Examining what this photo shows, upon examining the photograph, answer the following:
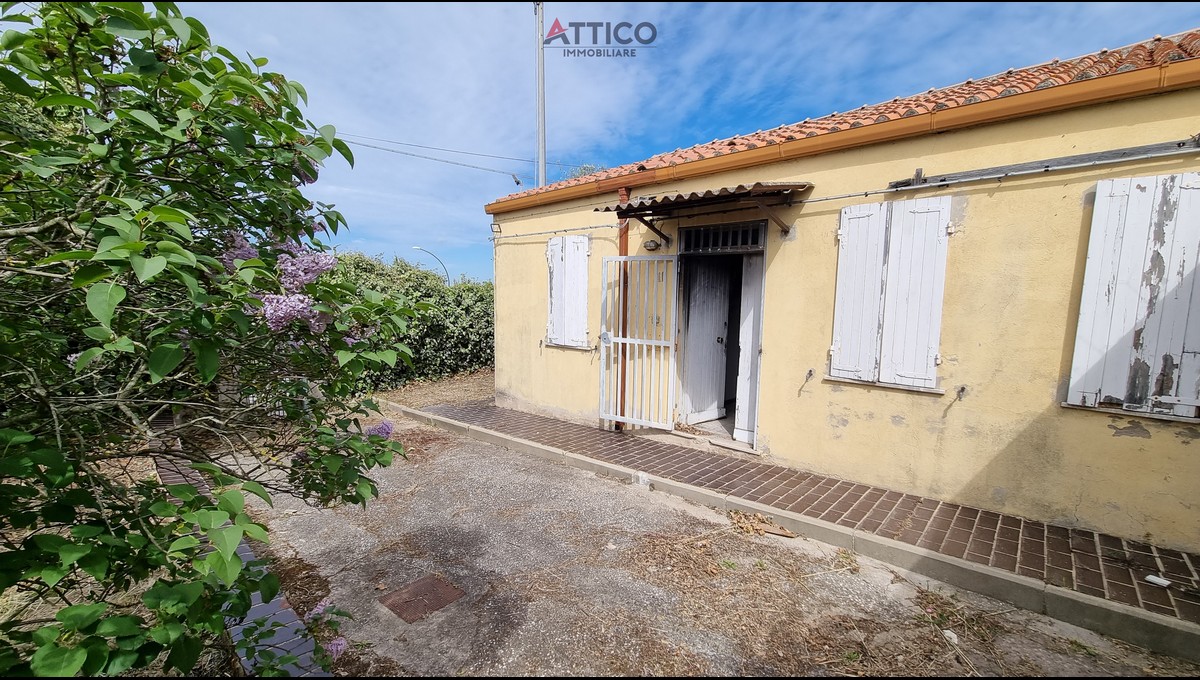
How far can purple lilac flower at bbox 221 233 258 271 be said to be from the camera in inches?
72.7

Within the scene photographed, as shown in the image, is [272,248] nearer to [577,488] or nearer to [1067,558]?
[577,488]

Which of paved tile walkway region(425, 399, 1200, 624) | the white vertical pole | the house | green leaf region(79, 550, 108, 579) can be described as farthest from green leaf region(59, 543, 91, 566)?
the white vertical pole

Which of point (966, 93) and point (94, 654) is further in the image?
point (966, 93)

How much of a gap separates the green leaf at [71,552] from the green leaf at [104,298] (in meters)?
0.75

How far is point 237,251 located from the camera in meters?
1.87

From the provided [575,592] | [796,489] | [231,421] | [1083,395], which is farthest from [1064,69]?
[231,421]

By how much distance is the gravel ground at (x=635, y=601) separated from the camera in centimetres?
247

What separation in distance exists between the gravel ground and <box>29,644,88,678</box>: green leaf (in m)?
1.40

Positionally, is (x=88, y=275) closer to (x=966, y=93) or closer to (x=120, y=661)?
(x=120, y=661)

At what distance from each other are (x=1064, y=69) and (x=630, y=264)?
4.51m

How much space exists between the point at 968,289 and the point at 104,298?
518 centimetres

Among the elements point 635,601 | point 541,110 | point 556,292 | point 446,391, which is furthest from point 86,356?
point 541,110

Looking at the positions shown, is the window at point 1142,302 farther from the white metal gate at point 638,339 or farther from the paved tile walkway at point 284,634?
the paved tile walkway at point 284,634

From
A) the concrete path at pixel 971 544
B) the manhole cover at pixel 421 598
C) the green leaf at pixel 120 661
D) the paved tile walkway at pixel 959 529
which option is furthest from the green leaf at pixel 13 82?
the paved tile walkway at pixel 959 529
